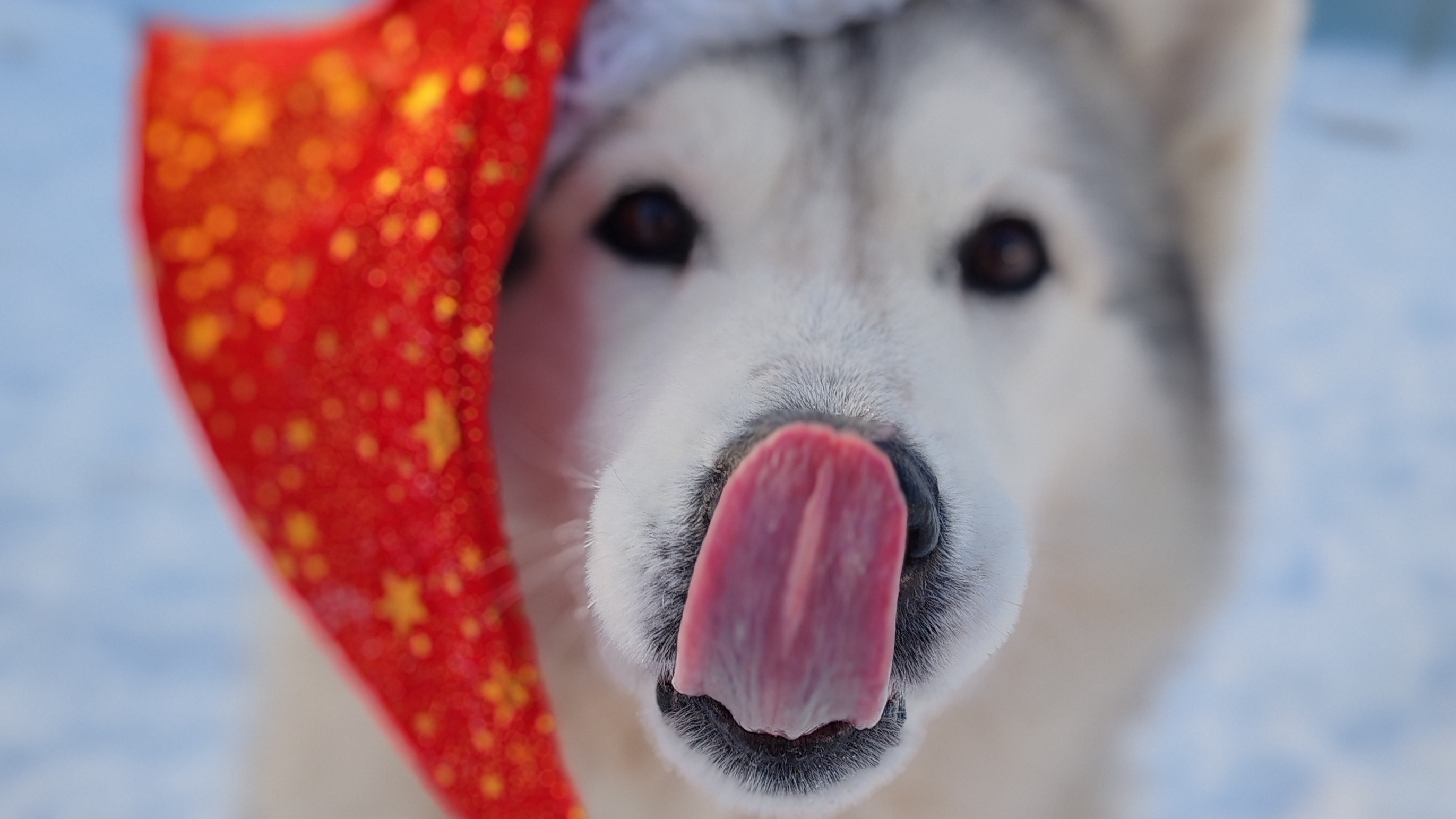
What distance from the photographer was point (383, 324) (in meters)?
0.67

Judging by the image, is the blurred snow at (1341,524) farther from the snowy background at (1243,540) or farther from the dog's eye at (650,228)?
the dog's eye at (650,228)

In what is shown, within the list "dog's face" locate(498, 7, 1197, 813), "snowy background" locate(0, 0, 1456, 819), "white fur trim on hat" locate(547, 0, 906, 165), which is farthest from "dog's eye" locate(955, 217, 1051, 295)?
"snowy background" locate(0, 0, 1456, 819)

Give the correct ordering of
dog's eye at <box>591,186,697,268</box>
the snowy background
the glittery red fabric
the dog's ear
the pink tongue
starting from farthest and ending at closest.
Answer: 1. the snowy background
2. the dog's ear
3. dog's eye at <box>591,186,697,268</box>
4. the glittery red fabric
5. the pink tongue

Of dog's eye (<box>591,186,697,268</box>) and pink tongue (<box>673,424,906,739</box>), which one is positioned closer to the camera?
pink tongue (<box>673,424,906,739</box>)

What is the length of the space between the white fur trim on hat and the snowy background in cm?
52

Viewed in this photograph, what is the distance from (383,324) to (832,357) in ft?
0.92

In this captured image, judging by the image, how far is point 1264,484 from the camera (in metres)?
1.83

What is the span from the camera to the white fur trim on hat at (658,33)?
2.33 ft

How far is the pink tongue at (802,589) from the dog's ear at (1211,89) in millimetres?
574

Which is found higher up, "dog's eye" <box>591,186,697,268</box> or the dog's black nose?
"dog's eye" <box>591,186,697,268</box>

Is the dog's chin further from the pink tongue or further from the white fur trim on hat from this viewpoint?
the white fur trim on hat

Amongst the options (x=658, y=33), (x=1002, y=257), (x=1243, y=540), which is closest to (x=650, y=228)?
(x=658, y=33)

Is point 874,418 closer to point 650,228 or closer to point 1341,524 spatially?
point 650,228

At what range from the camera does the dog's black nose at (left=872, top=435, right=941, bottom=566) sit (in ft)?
1.75
